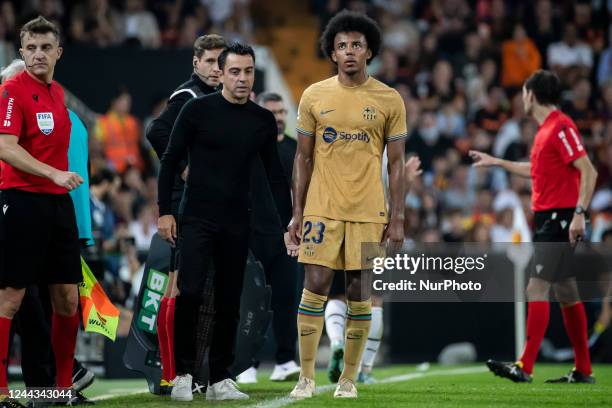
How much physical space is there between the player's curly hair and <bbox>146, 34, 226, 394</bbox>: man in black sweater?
0.82m

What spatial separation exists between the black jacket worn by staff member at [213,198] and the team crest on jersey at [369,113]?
0.65 m

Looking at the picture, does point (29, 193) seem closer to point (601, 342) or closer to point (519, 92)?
point (601, 342)

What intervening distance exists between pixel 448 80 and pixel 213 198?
40.9 ft

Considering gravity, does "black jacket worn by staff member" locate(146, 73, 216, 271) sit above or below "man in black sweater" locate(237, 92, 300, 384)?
above

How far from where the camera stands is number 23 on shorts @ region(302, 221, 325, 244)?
25.4 feet

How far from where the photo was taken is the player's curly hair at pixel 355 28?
7879 mm

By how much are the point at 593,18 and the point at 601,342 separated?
850 centimetres

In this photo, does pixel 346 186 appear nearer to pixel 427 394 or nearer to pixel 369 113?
pixel 369 113

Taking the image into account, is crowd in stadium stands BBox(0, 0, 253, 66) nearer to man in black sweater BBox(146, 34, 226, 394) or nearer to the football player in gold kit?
man in black sweater BBox(146, 34, 226, 394)

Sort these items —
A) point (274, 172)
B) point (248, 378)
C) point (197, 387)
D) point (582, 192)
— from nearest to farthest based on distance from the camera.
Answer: point (274, 172), point (197, 387), point (582, 192), point (248, 378)

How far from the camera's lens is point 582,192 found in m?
9.67

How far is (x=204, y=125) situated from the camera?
7758 millimetres

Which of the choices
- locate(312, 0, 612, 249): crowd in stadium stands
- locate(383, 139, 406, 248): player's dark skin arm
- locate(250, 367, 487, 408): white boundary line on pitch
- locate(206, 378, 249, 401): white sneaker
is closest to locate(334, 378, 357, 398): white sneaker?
locate(250, 367, 487, 408): white boundary line on pitch

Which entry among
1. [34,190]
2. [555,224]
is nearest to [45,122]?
[34,190]
